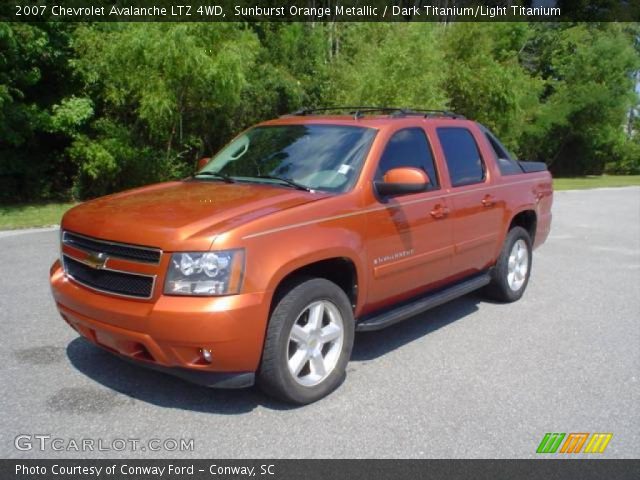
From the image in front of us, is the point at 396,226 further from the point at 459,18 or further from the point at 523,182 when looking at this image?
the point at 459,18

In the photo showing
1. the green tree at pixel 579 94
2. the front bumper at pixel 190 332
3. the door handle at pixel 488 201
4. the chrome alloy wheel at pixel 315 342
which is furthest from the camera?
the green tree at pixel 579 94

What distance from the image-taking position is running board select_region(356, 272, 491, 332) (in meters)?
4.22

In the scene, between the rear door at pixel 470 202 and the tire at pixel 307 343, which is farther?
the rear door at pixel 470 202

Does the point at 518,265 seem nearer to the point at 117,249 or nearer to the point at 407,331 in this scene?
the point at 407,331

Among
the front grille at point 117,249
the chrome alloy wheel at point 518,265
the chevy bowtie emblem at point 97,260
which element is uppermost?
the front grille at point 117,249

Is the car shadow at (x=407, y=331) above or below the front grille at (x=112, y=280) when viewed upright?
below

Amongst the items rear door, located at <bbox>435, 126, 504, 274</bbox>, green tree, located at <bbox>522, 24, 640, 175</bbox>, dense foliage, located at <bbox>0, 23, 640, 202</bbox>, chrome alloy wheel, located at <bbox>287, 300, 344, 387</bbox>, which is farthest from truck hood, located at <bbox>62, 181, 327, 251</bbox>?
green tree, located at <bbox>522, 24, 640, 175</bbox>

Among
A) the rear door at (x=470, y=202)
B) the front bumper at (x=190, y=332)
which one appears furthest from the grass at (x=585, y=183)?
the front bumper at (x=190, y=332)

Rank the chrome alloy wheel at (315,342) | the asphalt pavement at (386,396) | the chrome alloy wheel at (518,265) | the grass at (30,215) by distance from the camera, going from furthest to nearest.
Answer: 1. the grass at (30,215)
2. the chrome alloy wheel at (518,265)
3. the chrome alloy wheel at (315,342)
4. the asphalt pavement at (386,396)

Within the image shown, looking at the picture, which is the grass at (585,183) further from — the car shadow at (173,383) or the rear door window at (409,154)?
the car shadow at (173,383)

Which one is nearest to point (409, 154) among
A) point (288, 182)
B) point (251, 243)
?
point (288, 182)

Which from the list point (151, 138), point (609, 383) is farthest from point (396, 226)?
point (151, 138)

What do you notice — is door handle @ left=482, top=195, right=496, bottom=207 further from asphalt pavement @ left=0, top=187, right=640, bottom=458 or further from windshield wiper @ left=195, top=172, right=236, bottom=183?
windshield wiper @ left=195, top=172, right=236, bottom=183

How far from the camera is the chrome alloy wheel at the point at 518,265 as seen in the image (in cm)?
623
